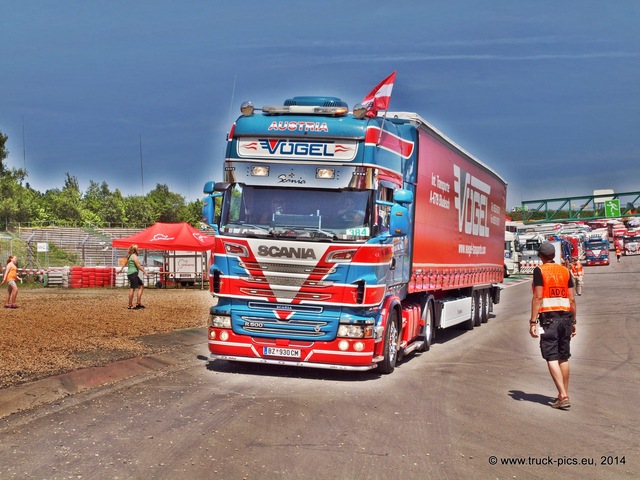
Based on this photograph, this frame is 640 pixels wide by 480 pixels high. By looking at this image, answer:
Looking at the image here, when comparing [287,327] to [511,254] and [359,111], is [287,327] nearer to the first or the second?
[359,111]

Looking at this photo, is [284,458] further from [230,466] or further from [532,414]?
[532,414]

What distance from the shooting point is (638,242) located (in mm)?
103688

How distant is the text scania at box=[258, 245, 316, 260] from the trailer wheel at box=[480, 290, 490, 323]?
11897 mm

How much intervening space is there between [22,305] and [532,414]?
20.7 metres

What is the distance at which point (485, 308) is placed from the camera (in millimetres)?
22656

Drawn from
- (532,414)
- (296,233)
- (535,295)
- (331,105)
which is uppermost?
(331,105)

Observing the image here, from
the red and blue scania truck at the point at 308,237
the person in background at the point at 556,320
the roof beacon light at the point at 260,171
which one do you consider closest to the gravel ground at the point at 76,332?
the red and blue scania truck at the point at 308,237

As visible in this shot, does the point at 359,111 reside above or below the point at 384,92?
below

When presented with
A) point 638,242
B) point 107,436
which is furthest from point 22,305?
point 638,242

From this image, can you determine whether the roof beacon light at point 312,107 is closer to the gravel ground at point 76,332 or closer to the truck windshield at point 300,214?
the truck windshield at point 300,214

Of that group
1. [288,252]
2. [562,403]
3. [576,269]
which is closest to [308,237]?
[288,252]

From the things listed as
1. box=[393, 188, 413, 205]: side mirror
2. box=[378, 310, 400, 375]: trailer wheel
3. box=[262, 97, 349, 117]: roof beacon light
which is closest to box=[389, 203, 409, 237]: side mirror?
box=[393, 188, 413, 205]: side mirror

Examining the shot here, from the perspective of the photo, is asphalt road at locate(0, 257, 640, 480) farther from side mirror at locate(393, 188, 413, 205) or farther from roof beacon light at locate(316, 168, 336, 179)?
roof beacon light at locate(316, 168, 336, 179)

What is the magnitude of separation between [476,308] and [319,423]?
13365mm
